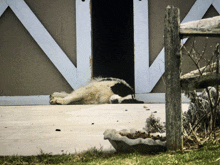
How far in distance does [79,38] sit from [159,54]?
1.91 meters

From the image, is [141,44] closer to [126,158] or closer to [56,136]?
[56,136]

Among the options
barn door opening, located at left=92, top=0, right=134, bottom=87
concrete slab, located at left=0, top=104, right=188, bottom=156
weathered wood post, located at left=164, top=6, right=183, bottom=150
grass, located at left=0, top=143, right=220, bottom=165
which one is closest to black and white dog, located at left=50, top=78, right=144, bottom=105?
barn door opening, located at left=92, top=0, right=134, bottom=87

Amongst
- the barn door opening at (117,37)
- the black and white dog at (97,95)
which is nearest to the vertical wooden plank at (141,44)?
the black and white dog at (97,95)

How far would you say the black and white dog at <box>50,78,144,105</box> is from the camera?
563 cm

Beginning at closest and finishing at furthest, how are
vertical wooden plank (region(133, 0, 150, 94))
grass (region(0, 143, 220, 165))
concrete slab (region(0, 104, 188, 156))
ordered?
1. grass (region(0, 143, 220, 165))
2. concrete slab (region(0, 104, 188, 156))
3. vertical wooden plank (region(133, 0, 150, 94))

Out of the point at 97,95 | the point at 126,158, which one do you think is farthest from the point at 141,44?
the point at 126,158

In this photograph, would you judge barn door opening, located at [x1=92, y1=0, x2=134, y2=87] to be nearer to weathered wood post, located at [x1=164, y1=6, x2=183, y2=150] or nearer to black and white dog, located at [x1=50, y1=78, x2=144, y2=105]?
black and white dog, located at [x1=50, y1=78, x2=144, y2=105]

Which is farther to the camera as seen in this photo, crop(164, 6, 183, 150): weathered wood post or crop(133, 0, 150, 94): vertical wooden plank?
crop(133, 0, 150, 94): vertical wooden plank

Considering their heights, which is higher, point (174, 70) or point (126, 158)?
point (174, 70)

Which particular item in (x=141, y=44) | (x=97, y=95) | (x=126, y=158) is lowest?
(x=126, y=158)

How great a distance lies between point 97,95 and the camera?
5789mm

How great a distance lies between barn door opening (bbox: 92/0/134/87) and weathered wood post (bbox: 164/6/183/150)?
5.23m

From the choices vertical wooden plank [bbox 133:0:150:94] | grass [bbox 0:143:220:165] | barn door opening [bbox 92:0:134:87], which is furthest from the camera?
barn door opening [bbox 92:0:134:87]

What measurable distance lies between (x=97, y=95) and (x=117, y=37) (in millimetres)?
2344
